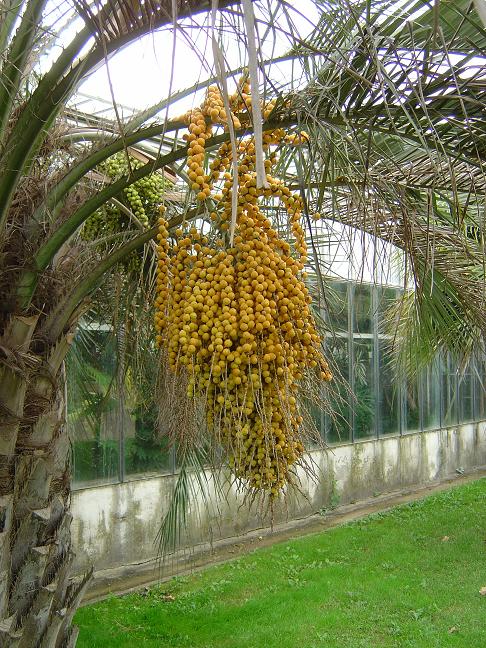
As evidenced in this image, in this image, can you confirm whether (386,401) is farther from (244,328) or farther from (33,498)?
(244,328)

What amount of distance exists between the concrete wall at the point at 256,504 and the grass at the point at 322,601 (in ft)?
1.68

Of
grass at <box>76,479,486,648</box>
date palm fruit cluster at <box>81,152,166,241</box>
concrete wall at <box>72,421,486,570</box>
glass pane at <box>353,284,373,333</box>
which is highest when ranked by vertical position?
glass pane at <box>353,284,373,333</box>

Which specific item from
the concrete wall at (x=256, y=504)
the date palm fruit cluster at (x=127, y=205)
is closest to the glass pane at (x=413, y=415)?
the concrete wall at (x=256, y=504)

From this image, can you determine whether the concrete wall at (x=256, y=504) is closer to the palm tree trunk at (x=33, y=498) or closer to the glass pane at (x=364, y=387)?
the glass pane at (x=364, y=387)

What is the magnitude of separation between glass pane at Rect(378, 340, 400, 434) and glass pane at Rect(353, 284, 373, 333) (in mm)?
448

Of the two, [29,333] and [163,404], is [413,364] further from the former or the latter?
[29,333]

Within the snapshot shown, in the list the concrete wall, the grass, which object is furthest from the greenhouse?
the grass

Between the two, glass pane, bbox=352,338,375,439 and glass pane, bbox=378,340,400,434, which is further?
glass pane, bbox=378,340,400,434

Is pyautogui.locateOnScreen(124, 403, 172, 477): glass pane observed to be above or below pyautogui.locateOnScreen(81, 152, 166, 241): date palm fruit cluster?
below

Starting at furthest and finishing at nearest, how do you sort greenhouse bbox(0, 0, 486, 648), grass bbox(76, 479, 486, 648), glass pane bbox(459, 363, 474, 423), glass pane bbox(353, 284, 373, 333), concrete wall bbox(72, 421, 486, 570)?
glass pane bbox(459, 363, 474, 423) → glass pane bbox(353, 284, 373, 333) → concrete wall bbox(72, 421, 486, 570) → grass bbox(76, 479, 486, 648) → greenhouse bbox(0, 0, 486, 648)

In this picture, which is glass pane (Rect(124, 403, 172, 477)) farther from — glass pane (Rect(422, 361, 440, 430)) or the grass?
glass pane (Rect(422, 361, 440, 430))

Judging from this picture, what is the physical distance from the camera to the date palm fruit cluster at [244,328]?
192 cm

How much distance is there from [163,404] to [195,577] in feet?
14.7

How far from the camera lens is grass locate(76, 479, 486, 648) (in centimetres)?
525
